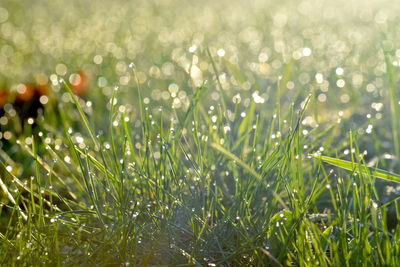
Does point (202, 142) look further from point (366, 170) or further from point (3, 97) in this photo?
point (3, 97)

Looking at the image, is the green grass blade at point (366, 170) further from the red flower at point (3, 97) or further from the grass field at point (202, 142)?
the red flower at point (3, 97)

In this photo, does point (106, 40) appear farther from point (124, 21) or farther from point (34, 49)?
point (124, 21)

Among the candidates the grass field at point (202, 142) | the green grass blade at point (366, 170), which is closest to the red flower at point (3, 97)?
the grass field at point (202, 142)

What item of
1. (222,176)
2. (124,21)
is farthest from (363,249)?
(124,21)

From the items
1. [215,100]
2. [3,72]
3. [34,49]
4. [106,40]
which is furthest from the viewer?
[106,40]

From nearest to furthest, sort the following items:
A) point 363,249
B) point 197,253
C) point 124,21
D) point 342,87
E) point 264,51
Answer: point 363,249 < point 197,253 < point 342,87 < point 264,51 < point 124,21

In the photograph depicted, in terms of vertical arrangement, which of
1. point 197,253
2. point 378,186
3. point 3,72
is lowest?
point 378,186

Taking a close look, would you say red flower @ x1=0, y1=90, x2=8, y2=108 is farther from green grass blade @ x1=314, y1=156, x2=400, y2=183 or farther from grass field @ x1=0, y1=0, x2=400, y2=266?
green grass blade @ x1=314, y1=156, x2=400, y2=183

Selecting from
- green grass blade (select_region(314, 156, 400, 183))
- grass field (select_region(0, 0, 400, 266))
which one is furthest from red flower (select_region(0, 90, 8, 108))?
green grass blade (select_region(314, 156, 400, 183))
